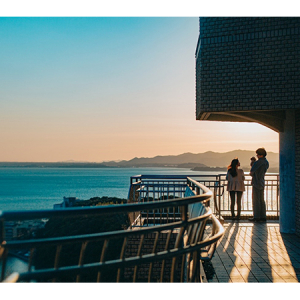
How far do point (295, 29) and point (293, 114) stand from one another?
219 cm

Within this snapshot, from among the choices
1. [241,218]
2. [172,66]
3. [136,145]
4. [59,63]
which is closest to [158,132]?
[136,145]

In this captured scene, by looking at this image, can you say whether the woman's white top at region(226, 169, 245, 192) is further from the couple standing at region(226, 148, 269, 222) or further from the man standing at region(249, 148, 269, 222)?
the man standing at region(249, 148, 269, 222)

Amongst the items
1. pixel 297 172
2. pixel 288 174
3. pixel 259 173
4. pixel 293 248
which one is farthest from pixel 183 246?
pixel 259 173

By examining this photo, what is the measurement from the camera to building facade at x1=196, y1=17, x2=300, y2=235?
27.6ft

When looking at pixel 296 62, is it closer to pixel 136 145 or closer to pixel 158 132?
pixel 136 145

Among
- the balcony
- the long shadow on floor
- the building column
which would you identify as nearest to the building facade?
the building column

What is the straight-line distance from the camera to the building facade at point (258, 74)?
27.6ft

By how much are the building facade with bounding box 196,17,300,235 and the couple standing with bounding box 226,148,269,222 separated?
139 cm

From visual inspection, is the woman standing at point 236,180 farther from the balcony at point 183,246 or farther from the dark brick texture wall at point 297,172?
the dark brick texture wall at point 297,172

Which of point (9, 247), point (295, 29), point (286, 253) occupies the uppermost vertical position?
point (295, 29)

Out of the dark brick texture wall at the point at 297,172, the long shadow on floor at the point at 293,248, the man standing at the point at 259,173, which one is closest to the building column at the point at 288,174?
the dark brick texture wall at the point at 297,172

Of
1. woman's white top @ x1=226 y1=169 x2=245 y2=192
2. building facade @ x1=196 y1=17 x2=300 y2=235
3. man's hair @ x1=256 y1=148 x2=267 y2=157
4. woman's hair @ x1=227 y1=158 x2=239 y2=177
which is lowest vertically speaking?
woman's white top @ x1=226 y1=169 x2=245 y2=192

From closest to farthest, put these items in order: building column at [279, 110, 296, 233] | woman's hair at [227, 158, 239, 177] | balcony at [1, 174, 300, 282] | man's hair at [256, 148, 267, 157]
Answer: balcony at [1, 174, 300, 282] < building column at [279, 110, 296, 233] < man's hair at [256, 148, 267, 157] < woman's hair at [227, 158, 239, 177]

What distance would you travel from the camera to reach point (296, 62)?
8.38 metres
